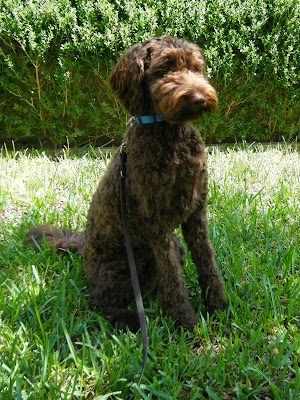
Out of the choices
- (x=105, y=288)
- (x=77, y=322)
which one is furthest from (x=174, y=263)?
(x=77, y=322)

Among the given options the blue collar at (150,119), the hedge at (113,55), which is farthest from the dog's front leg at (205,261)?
the hedge at (113,55)

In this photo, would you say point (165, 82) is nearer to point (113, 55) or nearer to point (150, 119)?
point (150, 119)

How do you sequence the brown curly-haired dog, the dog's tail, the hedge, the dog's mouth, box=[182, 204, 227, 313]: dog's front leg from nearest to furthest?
the dog's mouth → the brown curly-haired dog → box=[182, 204, 227, 313]: dog's front leg → the dog's tail → the hedge

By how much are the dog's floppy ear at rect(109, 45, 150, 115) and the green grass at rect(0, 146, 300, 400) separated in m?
1.30

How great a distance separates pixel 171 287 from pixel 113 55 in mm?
3929

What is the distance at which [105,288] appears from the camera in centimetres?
229

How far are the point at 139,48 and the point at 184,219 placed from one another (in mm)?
1022

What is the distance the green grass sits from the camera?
5.68 feet

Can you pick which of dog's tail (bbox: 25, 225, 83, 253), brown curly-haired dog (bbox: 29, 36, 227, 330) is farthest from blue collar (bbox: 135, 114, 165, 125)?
dog's tail (bbox: 25, 225, 83, 253)

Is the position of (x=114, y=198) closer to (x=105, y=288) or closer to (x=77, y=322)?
(x=105, y=288)

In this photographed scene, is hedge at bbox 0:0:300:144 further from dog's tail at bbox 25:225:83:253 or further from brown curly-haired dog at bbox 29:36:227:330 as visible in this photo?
brown curly-haired dog at bbox 29:36:227:330

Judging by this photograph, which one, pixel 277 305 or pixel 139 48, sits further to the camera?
pixel 277 305

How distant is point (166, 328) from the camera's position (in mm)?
2141

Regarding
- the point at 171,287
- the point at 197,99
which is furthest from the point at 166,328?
the point at 197,99
